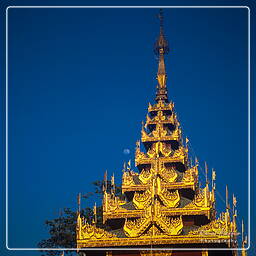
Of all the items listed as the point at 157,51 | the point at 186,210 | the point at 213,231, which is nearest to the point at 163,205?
the point at 186,210

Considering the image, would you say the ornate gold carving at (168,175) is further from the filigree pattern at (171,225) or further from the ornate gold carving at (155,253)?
the ornate gold carving at (155,253)

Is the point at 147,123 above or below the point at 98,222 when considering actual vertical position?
above

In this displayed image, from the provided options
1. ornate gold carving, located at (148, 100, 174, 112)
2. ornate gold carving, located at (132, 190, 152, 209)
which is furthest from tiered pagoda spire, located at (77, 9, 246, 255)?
ornate gold carving, located at (148, 100, 174, 112)

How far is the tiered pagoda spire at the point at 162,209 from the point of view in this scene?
18734mm

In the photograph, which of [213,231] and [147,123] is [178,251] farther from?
[147,123]

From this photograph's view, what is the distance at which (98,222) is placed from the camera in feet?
87.0

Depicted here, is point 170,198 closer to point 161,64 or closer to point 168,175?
point 168,175

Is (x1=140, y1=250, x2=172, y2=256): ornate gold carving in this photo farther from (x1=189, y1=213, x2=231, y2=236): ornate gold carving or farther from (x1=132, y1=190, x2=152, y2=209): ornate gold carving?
(x1=132, y1=190, x2=152, y2=209): ornate gold carving

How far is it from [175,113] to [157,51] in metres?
3.13

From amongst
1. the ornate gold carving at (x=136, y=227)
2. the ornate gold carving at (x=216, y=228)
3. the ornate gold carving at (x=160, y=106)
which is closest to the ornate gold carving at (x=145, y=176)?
the ornate gold carving at (x=136, y=227)

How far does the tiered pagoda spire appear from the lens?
61.5 ft

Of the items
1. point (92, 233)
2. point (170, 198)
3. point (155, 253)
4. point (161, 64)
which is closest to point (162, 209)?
point (170, 198)

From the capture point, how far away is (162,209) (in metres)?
19.6

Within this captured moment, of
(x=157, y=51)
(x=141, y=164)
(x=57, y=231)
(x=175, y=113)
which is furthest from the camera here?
(x=57, y=231)
